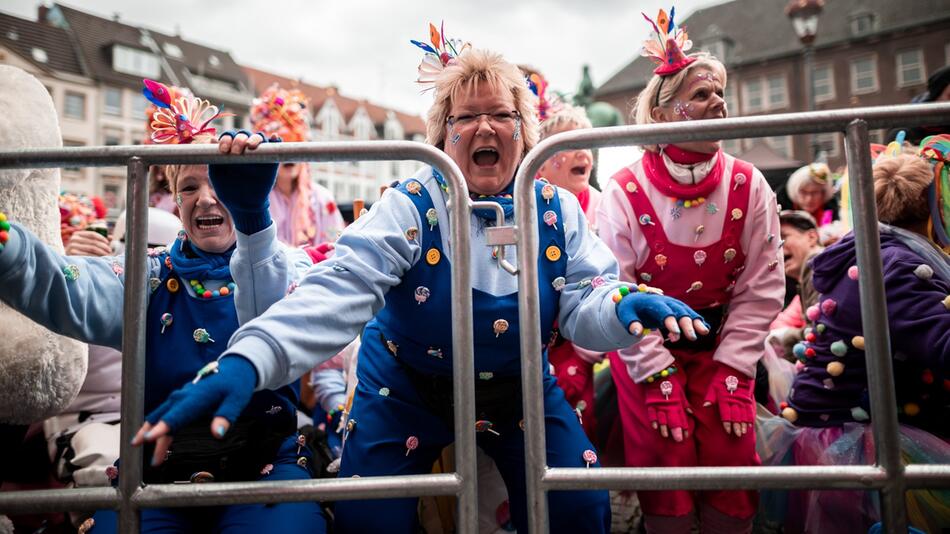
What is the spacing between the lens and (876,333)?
54.6 inches

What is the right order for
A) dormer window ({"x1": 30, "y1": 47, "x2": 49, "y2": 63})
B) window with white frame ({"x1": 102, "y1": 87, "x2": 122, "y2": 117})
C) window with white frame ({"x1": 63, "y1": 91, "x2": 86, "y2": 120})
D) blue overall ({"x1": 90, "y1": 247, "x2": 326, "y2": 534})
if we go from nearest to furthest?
1. blue overall ({"x1": 90, "y1": 247, "x2": 326, "y2": 534})
2. dormer window ({"x1": 30, "y1": 47, "x2": 49, "y2": 63})
3. window with white frame ({"x1": 63, "y1": 91, "x2": 86, "y2": 120})
4. window with white frame ({"x1": 102, "y1": 87, "x2": 122, "y2": 117})

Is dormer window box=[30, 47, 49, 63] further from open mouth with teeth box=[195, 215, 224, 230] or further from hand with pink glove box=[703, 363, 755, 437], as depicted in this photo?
hand with pink glove box=[703, 363, 755, 437]

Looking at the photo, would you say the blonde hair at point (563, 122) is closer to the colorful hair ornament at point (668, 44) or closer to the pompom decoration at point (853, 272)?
the colorful hair ornament at point (668, 44)

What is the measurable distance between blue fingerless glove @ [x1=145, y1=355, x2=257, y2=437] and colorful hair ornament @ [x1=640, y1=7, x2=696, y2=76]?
194 centimetres

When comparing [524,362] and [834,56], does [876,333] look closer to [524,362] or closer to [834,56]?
[524,362]

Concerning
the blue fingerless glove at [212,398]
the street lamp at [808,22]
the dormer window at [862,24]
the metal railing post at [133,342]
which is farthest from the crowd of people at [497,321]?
the dormer window at [862,24]

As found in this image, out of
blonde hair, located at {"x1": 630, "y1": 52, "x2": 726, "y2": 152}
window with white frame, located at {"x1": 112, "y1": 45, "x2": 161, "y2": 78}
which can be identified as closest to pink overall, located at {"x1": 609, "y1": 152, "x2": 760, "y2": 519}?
blonde hair, located at {"x1": 630, "y1": 52, "x2": 726, "y2": 152}

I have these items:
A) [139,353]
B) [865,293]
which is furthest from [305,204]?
[865,293]

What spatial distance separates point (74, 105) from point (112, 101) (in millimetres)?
1771

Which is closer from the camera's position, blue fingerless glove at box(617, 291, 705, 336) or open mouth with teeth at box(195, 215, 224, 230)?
blue fingerless glove at box(617, 291, 705, 336)

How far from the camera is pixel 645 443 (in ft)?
7.11

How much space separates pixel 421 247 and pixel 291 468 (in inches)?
31.3

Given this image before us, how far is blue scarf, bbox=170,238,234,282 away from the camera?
1854 mm

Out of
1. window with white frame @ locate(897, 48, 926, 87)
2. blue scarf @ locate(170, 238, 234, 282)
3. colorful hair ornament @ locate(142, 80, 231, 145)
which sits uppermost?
window with white frame @ locate(897, 48, 926, 87)
